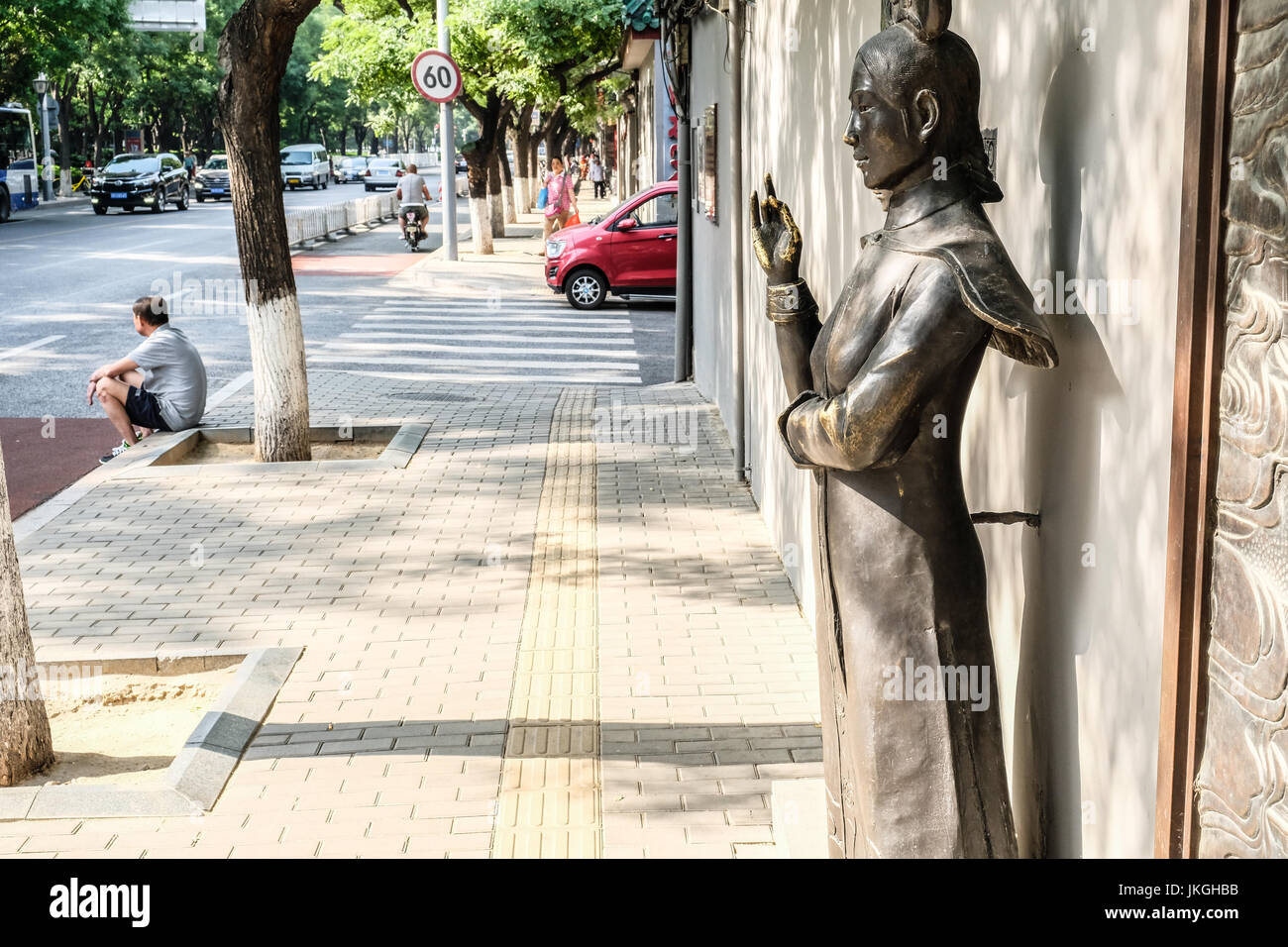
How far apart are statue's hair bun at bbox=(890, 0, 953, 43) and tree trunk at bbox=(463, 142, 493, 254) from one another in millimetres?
26334

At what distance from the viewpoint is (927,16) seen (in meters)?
2.77

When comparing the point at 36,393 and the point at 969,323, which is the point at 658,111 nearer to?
the point at 36,393

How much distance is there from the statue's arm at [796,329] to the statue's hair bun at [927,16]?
60cm

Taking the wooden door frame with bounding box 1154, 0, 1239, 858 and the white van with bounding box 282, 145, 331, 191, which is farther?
the white van with bounding box 282, 145, 331, 191

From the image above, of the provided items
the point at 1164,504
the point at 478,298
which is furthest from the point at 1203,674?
the point at 478,298

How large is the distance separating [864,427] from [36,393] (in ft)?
39.9

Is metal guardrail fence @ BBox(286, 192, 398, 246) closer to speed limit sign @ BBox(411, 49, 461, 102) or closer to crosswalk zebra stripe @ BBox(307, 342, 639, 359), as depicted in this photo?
speed limit sign @ BBox(411, 49, 461, 102)

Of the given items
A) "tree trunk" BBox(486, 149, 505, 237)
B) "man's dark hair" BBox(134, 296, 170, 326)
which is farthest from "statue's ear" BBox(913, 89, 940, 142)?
"tree trunk" BBox(486, 149, 505, 237)

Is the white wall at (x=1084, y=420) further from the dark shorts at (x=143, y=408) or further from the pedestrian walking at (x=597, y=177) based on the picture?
the pedestrian walking at (x=597, y=177)

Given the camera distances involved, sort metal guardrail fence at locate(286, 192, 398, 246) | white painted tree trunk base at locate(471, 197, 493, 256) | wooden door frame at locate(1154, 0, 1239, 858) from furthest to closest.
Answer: metal guardrail fence at locate(286, 192, 398, 246)
white painted tree trunk base at locate(471, 197, 493, 256)
wooden door frame at locate(1154, 0, 1239, 858)

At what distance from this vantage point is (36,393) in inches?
519

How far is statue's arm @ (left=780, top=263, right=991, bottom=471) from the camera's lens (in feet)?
8.84

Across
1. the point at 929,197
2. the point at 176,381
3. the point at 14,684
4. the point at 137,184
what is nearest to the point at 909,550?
the point at 929,197

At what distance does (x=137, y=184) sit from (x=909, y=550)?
145 ft
